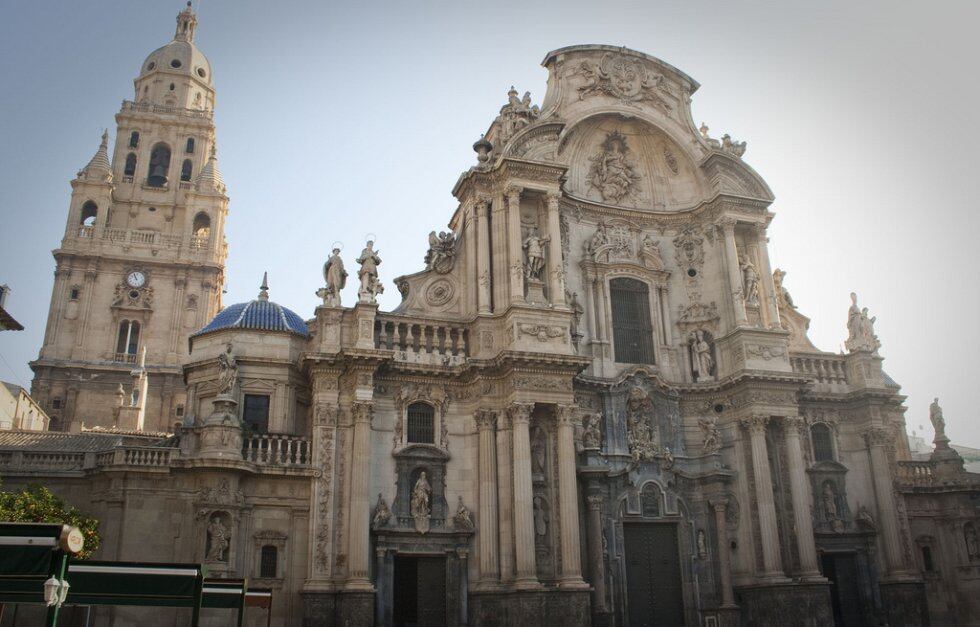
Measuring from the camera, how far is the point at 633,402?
28.7m

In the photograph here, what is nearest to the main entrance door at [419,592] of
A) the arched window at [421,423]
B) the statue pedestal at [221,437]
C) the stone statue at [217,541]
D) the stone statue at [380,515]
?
the stone statue at [380,515]

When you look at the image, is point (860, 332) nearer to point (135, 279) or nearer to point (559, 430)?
point (559, 430)

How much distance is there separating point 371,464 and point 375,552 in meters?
2.58

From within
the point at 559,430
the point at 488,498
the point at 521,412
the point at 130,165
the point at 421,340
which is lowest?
the point at 488,498

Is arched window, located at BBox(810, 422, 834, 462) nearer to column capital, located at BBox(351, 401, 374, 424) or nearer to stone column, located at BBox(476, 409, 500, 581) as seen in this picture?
stone column, located at BBox(476, 409, 500, 581)

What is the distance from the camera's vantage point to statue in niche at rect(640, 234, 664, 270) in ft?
103

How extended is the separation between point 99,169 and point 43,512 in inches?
1542

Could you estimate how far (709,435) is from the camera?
29125 millimetres

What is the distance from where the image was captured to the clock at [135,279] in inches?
2009

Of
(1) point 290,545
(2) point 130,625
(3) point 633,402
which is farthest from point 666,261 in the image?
(2) point 130,625

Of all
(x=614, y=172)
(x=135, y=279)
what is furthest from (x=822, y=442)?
(x=135, y=279)

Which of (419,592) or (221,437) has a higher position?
(221,437)

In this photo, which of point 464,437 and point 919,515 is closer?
point 464,437

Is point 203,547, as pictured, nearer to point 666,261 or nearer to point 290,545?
point 290,545
